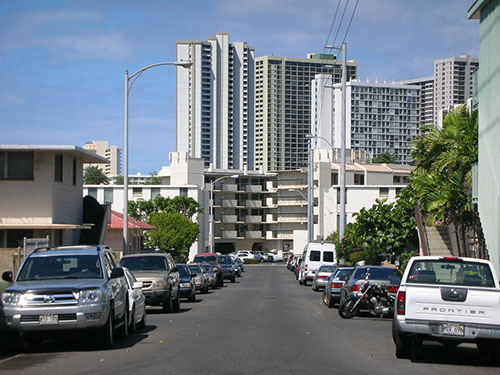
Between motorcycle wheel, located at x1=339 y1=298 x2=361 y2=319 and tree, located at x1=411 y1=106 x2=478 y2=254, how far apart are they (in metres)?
9.03

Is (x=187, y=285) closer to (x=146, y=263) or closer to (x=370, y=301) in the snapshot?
(x=146, y=263)

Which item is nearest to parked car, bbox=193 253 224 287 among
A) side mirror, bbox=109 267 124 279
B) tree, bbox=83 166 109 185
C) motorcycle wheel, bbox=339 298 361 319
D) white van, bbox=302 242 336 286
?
white van, bbox=302 242 336 286

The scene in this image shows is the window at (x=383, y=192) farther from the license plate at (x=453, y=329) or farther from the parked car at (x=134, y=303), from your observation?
the license plate at (x=453, y=329)

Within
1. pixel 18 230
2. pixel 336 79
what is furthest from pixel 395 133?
pixel 18 230

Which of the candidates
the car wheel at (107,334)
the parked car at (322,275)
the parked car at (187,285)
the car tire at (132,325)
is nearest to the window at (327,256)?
the parked car at (322,275)

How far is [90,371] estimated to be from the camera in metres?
11.8

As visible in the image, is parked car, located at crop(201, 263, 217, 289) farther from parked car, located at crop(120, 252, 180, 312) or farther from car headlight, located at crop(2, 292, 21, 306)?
car headlight, located at crop(2, 292, 21, 306)

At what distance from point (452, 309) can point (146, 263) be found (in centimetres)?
1314

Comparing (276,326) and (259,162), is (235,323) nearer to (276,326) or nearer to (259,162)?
(276,326)

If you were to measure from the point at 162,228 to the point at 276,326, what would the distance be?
2242 inches

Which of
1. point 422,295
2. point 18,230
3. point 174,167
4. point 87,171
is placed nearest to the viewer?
point 422,295

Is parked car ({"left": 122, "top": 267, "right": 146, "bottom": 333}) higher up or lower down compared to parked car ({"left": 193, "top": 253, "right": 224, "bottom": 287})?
higher up

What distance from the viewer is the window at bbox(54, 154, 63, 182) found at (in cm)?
3460

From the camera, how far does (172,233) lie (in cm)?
7419
